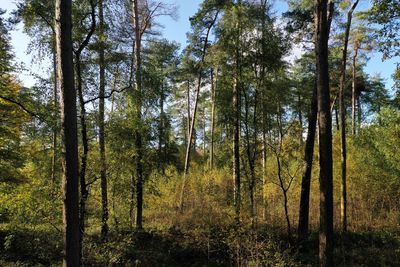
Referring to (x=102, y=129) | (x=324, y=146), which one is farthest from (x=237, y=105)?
(x=324, y=146)

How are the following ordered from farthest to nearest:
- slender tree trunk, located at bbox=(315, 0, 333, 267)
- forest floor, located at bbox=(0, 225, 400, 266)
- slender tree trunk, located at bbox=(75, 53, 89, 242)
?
forest floor, located at bbox=(0, 225, 400, 266) → slender tree trunk, located at bbox=(75, 53, 89, 242) → slender tree trunk, located at bbox=(315, 0, 333, 267)

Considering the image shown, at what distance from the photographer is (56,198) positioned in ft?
24.0

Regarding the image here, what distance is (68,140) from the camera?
4.50 metres

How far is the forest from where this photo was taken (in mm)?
6559

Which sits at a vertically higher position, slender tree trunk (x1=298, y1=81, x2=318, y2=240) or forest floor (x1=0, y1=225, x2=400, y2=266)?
slender tree trunk (x1=298, y1=81, x2=318, y2=240)

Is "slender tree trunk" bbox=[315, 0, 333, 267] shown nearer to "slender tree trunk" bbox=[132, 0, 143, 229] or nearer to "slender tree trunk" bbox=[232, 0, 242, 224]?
"slender tree trunk" bbox=[132, 0, 143, 229]

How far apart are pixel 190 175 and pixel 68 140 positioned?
44.5 feet

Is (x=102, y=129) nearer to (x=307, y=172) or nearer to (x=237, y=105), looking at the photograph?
(x=237, y=105)

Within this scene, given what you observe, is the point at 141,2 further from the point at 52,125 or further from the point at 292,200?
the point at 292,200

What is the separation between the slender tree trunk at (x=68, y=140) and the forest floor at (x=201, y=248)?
4752 mm

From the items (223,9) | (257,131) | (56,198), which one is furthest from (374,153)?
(56,198)

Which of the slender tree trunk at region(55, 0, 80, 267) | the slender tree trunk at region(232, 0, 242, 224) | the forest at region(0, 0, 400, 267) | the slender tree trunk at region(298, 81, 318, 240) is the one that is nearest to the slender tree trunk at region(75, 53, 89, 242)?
the forest at region(0, 0, 400, 267)

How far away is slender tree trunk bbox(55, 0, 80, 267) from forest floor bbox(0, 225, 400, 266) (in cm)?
475

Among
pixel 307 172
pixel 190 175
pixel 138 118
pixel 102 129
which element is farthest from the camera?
pixel 190 175
